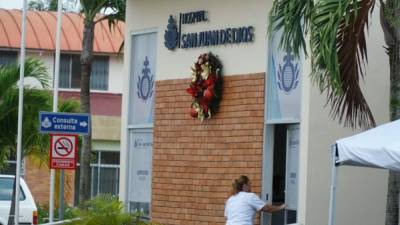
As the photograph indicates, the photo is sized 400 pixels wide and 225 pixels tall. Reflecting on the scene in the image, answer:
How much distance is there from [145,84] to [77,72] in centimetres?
2076

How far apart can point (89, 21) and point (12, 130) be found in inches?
126

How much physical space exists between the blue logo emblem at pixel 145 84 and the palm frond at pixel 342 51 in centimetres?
587

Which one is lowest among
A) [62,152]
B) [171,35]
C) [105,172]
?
[105,172]

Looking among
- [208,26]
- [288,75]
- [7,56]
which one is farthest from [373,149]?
[7,56]

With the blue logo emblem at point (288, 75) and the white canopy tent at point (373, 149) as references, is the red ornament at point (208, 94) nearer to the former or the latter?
the blue logo emblem at point (288, 75)

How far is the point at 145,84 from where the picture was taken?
20.5m

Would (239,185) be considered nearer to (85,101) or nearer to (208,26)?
(208,26)

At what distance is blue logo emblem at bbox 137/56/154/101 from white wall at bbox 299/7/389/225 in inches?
192

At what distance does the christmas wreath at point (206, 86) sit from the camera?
1803cm

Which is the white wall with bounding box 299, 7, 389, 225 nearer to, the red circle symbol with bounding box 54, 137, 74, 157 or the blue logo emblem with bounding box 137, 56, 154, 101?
the red circle symbol with bounding box 54, 137, 74, 157

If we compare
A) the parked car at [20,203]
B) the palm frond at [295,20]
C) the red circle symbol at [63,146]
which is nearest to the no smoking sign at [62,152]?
the red circle symbol at [63,146]

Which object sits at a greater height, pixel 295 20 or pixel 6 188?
pixel 295 20

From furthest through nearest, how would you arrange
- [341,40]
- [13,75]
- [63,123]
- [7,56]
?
[7,56] < [13,75] < [63,123] < [341,40]

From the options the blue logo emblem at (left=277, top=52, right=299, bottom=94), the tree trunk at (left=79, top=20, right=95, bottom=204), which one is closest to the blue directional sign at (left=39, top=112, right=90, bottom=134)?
the blue logo emblem at (left=277, top=52, right=299, bottom=94)
